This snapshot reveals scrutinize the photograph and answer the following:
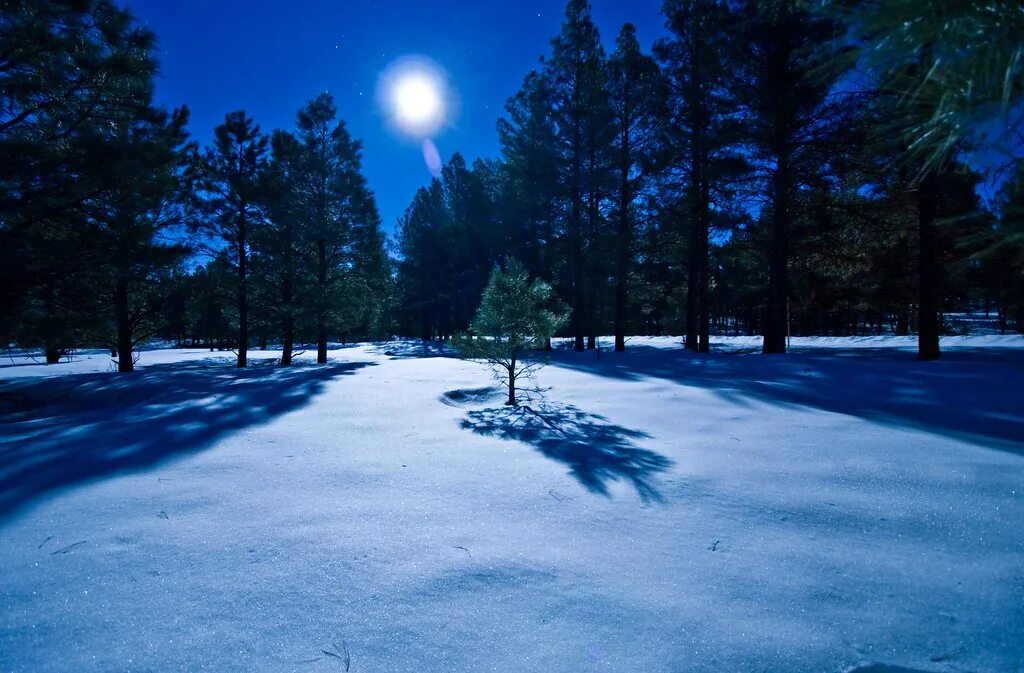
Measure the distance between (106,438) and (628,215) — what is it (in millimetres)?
16161

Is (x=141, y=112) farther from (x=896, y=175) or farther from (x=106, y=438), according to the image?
(x=896, y=175)

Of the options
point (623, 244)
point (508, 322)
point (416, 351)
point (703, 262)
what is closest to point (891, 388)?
point (508, 322)

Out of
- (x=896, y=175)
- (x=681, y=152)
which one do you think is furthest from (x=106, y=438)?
(x=896, y=175)

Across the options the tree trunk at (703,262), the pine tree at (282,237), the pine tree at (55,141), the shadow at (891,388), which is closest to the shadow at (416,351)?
the pine tree at (282,237)

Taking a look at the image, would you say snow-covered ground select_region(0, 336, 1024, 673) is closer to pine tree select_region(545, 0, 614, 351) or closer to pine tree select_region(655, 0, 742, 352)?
pine tree select_region(655, 0, 742, 352)

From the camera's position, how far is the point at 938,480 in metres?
2.85

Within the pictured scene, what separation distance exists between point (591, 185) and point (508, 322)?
11.9 metres

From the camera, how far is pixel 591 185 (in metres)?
16.6

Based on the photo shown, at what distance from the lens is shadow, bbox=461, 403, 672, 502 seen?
3.18m

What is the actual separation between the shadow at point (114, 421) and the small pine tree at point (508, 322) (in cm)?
302

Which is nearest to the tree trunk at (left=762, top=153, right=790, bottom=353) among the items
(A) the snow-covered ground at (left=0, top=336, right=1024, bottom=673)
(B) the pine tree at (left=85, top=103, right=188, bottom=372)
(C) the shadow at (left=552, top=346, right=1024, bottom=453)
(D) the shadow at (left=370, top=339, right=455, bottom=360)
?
(C) the shadow at (left=552, top=346, right=1024, bottom=453)

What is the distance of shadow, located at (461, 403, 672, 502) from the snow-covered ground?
48mm

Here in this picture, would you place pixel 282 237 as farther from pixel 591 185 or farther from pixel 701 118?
pixel 701 118

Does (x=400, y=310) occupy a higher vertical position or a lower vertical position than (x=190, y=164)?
lower
